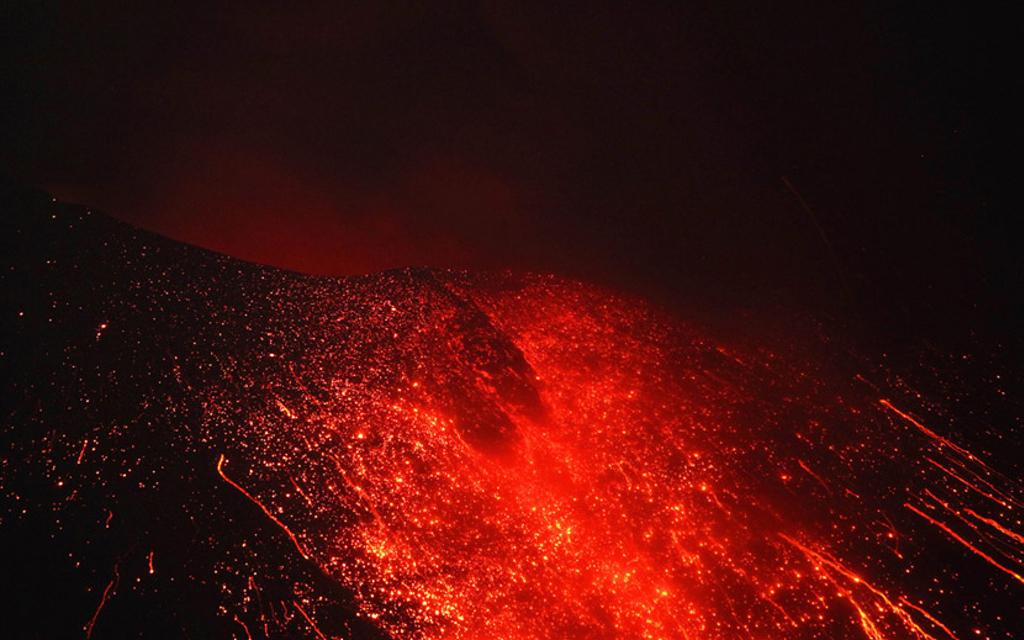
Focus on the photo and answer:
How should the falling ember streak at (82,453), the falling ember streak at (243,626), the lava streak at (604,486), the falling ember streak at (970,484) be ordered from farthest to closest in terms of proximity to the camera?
the falling ember streak at (970,484) → the falling ember streak at (82,453) → the lava streak at (604,486) → the falling ember streak at (243,626)

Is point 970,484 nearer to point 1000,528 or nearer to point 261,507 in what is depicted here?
point 1000,528

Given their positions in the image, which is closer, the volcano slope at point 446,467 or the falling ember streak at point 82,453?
the volcano slope at point 446,467

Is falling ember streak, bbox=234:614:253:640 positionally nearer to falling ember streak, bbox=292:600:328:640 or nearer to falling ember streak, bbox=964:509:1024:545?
falling ember streak, bbox=292:600:328:640

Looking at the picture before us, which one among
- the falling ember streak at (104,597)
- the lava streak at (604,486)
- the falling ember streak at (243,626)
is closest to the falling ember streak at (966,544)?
the lava streak at (604,486)

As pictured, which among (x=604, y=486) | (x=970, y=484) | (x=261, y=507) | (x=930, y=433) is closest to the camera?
(x=261, y=507)

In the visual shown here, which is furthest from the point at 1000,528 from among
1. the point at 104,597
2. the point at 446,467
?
the point at 104,597

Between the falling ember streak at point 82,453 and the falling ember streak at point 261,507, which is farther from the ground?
the falling ember streak at point 82,453

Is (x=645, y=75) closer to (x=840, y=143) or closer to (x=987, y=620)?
(x=840, y=143)

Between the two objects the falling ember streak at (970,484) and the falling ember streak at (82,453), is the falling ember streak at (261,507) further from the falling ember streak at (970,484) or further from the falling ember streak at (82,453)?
the falling ember streak at (970,484)
